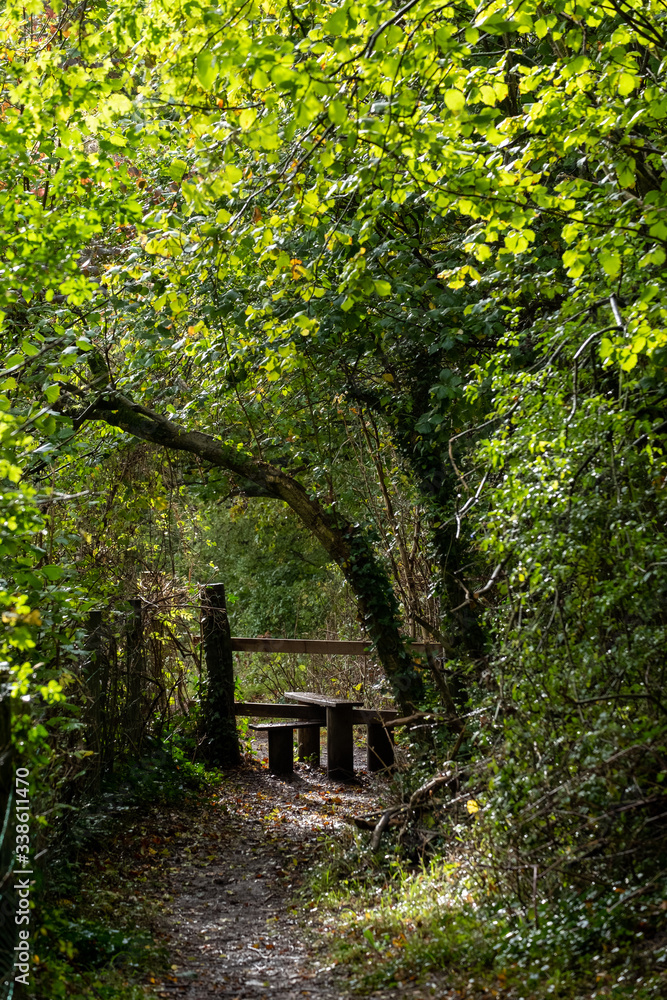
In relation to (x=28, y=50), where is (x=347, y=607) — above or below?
below

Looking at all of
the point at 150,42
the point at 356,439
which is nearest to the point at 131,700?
the point at 356,439

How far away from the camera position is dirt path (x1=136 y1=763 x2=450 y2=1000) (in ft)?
15.9

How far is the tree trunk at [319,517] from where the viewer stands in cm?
780

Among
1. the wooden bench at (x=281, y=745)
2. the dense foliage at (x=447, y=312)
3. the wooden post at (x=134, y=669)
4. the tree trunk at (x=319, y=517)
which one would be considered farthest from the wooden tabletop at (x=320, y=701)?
the wooden post at (x=134, y=669)

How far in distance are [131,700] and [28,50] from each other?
5230 mm

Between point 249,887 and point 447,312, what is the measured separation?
4486 millimetres

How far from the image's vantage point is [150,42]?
4.73 meters

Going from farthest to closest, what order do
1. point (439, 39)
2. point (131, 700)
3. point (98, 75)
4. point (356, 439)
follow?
point (356, 439) → point (131, 700) → point (98, 75) → point (439, 39)

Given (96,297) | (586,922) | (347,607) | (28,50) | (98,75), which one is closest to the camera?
(586,922)

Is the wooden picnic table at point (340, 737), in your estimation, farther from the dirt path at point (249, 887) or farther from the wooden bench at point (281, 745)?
the wooden bench at point (281, 745)

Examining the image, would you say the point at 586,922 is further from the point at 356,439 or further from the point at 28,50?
the point at 28,50

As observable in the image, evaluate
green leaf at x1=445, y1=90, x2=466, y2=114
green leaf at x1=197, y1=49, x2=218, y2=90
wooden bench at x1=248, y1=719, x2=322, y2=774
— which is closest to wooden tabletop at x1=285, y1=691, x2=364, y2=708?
wooden bench at x1=248, y1=719, x2=322, y2=774

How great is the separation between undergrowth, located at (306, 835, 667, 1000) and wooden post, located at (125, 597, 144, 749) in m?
2.50

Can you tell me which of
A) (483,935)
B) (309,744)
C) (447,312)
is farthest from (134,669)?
(483,935)
